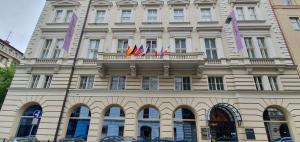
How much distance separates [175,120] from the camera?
16688 millimetres

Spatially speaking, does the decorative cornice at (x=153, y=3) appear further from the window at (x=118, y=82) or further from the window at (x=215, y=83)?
the window at (x=215, y=83)

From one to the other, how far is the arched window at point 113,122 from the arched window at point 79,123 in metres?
1.59

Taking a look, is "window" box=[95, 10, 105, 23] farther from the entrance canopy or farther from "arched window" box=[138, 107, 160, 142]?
the entrance canopy

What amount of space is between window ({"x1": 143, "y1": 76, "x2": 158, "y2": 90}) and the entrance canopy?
553cm

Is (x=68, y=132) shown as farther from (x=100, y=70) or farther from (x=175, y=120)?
(x=175, y=120)

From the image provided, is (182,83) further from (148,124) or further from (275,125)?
(275,125)

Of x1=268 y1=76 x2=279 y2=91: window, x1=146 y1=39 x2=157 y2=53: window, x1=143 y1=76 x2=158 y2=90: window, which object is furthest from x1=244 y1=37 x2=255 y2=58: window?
x1=143 y1=76 x2=158 y2=90: window

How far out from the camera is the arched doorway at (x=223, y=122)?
1588 centimetres

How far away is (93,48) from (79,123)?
8225 millimetres

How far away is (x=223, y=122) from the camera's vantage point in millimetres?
16547

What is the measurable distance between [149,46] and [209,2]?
949 centimetres

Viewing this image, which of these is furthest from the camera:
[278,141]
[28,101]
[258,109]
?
[28,101]

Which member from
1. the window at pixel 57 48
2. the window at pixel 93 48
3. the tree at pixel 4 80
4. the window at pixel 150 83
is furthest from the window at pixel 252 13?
the tree at pixel 4 80

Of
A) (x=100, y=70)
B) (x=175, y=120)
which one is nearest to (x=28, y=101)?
(x=100, y=70)
